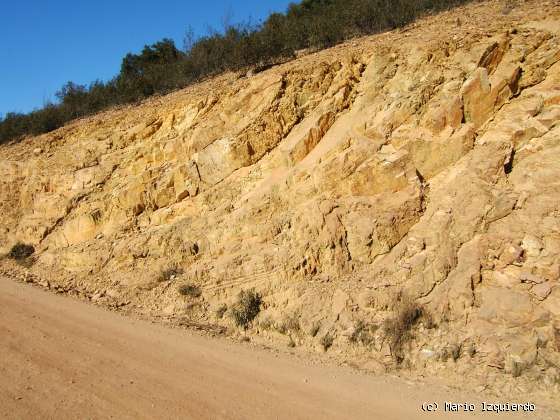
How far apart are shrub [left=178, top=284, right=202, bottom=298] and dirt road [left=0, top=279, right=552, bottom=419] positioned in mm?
1338

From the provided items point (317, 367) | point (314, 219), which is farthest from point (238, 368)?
point (314, 219)

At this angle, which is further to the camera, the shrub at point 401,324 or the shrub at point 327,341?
the shrub at point 327,341

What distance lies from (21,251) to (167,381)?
31.8 feet

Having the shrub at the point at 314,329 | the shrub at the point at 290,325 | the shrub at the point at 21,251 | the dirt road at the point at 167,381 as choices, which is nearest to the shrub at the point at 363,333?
the shrub at the point at 314,329

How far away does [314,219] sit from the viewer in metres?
8.82

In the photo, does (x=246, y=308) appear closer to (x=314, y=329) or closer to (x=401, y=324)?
(x=314, y=329)

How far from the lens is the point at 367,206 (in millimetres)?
8695

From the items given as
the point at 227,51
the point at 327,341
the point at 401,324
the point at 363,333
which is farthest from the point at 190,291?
the point at 227,51

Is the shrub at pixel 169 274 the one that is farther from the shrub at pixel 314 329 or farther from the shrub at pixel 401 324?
the shrub at pixel 401 324

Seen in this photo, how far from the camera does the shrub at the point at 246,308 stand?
8.09 m

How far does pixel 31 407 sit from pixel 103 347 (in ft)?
6.35

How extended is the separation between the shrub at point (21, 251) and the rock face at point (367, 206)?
13.9 inches

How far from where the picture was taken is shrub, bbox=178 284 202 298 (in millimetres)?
9023

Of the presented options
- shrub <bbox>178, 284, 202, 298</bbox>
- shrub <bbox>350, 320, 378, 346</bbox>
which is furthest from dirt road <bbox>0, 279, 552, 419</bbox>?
shrub <bbox>178, 284, 202, 298</bbox>
